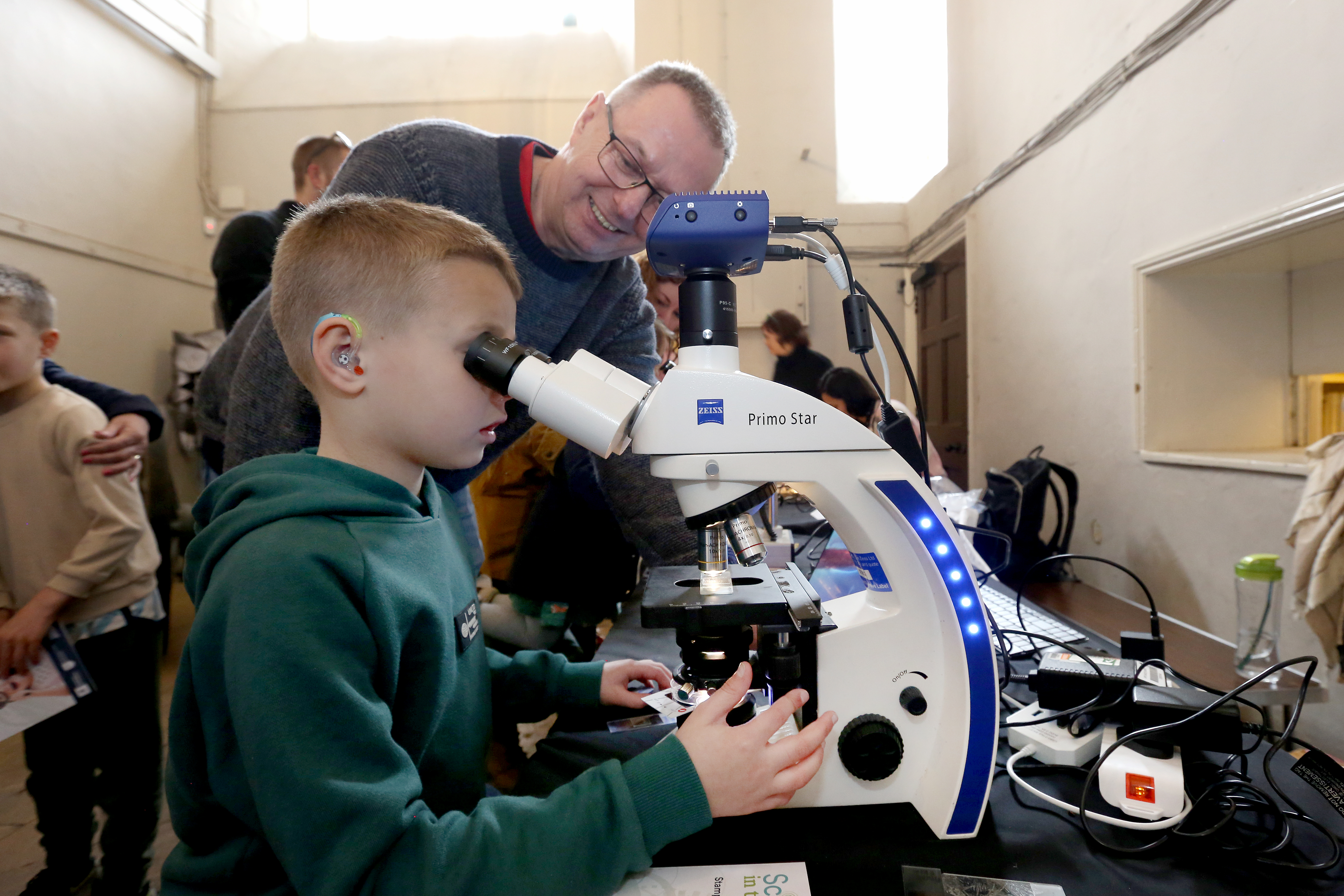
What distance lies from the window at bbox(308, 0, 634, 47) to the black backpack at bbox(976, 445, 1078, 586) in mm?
4121

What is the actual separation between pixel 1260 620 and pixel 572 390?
124 cm

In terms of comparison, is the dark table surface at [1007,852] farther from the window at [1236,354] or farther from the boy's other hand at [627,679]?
the window at [1236,354]

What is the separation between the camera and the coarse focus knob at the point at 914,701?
2.04 ft

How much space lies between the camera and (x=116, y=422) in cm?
158

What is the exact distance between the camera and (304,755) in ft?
1.50

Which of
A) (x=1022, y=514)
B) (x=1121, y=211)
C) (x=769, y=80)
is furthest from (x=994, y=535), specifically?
(x=769, y=80)

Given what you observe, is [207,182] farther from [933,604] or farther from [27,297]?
[933,604]

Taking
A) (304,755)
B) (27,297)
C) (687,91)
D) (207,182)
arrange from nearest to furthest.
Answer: (304,755)
(687,91)
(27,297)
(207,182)

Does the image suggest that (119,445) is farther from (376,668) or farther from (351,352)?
(376,668)

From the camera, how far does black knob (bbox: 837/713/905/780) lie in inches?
24.0

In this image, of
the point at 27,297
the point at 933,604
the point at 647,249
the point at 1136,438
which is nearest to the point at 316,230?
the point at 647,249

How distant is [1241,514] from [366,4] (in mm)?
5748

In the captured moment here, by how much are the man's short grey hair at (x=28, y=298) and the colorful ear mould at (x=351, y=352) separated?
1.41m

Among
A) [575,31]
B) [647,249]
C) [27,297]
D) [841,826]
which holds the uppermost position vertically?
[575,31]
